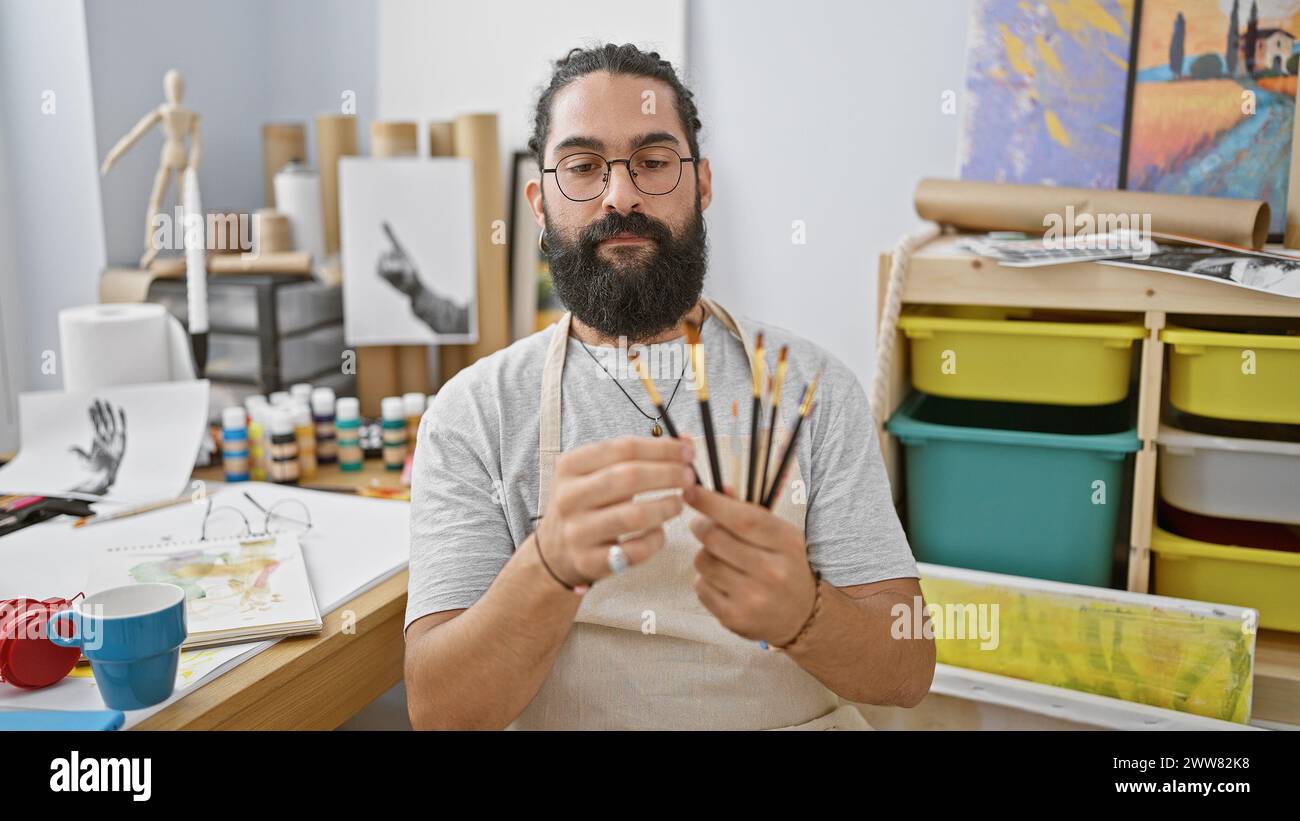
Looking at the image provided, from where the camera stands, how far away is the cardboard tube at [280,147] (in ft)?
6.97

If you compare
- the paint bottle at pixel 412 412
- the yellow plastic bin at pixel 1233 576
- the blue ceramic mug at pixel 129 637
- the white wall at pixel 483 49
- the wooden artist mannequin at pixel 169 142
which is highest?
the white wall at pixel 483 49

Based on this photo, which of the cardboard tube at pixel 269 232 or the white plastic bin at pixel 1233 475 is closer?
the white plastic bin at pixel 1233 475

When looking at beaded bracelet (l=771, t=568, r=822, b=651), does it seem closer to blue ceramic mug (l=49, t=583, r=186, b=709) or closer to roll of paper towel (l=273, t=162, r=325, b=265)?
blue ceramic mug (l=49, t=583, r=186, b=709)

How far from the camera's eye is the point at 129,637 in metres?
0.95

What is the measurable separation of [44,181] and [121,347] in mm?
507

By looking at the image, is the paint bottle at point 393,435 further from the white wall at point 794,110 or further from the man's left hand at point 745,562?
the man's left hand at point 745,562

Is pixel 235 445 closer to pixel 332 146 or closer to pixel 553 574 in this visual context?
pixel 332 146

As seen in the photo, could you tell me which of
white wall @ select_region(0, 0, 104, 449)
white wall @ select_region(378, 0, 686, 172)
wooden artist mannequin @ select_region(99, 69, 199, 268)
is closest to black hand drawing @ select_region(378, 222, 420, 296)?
white wall @ select_region(378, 0, 686, 172)

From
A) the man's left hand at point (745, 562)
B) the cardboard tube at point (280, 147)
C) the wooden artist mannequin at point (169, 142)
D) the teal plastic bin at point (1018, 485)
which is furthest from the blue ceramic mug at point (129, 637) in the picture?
the cardboard tube at point (280, 147)

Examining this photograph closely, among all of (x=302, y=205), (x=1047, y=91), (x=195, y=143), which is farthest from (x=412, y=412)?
(x=1047, y=91)

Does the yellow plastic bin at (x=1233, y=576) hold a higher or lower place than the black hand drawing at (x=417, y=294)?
lower

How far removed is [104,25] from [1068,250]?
1.63 m

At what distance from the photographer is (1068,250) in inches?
56.0

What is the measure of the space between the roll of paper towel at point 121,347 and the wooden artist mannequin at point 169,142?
27 cm
